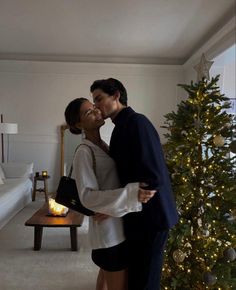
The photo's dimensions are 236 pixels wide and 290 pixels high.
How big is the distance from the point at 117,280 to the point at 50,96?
5220mm

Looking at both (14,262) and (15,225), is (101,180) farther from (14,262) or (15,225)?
(15,225)

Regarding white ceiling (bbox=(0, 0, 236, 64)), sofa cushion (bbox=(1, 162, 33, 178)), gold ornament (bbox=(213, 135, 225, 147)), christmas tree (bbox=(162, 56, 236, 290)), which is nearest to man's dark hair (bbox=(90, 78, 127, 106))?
christmas tree (bbox=(162, 56, 236, 290))

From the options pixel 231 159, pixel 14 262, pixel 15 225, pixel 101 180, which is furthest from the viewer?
pixel 15 225

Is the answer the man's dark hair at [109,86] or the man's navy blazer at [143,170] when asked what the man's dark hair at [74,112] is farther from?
the man's navy blazer at [143,170]

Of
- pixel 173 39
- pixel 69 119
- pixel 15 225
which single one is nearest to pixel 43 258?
pixel 15 225

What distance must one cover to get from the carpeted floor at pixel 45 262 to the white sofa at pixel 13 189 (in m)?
0.29

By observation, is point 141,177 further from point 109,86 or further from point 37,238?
point 37,238

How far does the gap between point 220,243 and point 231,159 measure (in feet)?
1.74

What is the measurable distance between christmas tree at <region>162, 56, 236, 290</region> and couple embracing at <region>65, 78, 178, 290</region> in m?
0.49

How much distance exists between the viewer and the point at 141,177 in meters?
1.24

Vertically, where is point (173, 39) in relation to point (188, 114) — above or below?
above

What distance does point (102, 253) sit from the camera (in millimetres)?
1354

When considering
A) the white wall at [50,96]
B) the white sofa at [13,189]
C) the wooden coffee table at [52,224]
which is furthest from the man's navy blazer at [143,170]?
the white wall at [50,96]

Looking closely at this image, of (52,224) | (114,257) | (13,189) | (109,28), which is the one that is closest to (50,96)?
(109,28)
